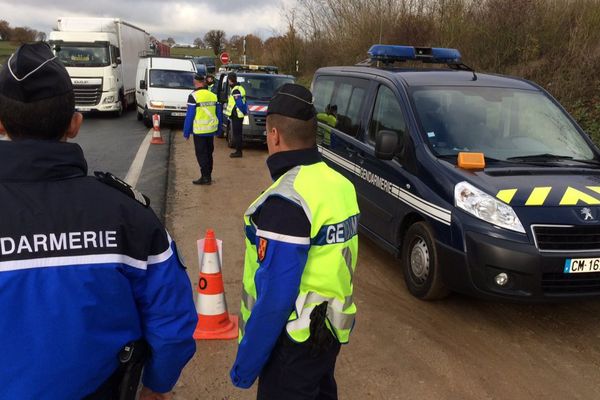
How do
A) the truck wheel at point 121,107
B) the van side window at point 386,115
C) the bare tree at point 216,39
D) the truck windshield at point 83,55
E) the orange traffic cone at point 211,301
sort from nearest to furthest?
the orange traffic cone at point 211,301, the van side window at point 386,115, the truck windshield at point 83,55, the truck wheel at point 121,107, the bare tree at point 216,39

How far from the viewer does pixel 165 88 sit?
50.8 ft

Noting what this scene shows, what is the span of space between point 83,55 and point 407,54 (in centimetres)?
1452

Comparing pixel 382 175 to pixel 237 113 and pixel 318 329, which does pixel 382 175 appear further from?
pixel 237 113

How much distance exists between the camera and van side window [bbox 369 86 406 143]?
4.75m

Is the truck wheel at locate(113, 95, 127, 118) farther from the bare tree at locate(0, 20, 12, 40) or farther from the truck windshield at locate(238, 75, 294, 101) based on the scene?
the bare tree at locate(0, 20, 12, 40)

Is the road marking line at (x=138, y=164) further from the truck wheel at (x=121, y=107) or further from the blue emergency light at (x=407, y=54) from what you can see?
the truck wheel at (x=121, y=107)

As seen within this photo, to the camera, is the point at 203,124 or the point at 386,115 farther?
the point at 203,124

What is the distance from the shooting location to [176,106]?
595 inches

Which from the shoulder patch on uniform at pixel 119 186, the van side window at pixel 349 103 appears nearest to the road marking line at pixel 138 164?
the van side window at pixel 349 103

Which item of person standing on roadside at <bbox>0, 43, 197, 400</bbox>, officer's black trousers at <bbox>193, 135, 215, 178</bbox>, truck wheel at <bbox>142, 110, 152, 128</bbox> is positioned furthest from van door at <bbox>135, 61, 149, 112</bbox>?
person standing on roadside at <bbox>0, 43, 197, 400</bbox>

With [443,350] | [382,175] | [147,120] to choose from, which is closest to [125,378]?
[443,350]

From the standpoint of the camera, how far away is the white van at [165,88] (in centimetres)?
1505

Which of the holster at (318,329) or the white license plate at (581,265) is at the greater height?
the holster at (318,329)

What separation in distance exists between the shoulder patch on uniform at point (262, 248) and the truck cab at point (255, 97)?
10320mm
